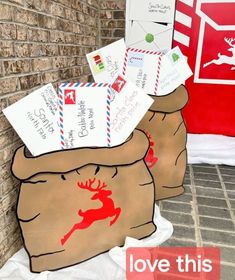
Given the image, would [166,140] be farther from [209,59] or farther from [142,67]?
A: [209,59]

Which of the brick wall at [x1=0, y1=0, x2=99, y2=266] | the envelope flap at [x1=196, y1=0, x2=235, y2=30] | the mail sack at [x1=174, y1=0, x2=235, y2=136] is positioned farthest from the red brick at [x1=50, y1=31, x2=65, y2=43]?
the envelope flap at [x1=196, y1=0, x2=235, y2=30]

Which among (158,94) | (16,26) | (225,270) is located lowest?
(225,270)

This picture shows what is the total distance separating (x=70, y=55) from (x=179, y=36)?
97 cm

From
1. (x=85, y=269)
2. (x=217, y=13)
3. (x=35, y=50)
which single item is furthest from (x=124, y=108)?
(x=217, y=13)

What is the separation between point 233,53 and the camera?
2199 millimetres

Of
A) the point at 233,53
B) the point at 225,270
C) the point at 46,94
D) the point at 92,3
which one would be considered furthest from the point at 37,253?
the point at 233,53

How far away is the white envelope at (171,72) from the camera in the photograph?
1789 mm

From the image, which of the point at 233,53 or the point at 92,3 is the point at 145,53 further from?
the point at 233,53

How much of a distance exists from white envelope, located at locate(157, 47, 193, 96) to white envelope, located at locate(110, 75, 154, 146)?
1.63 feet

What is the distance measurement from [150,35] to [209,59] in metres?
0.50

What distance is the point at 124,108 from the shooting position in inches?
51.8

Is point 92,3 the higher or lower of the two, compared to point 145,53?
higher

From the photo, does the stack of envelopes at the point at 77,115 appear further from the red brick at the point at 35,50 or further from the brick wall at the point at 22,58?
the red brick at the point at 35,50

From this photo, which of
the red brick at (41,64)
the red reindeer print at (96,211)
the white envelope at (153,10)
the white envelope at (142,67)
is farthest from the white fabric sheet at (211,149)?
the red brick at (41,64)
